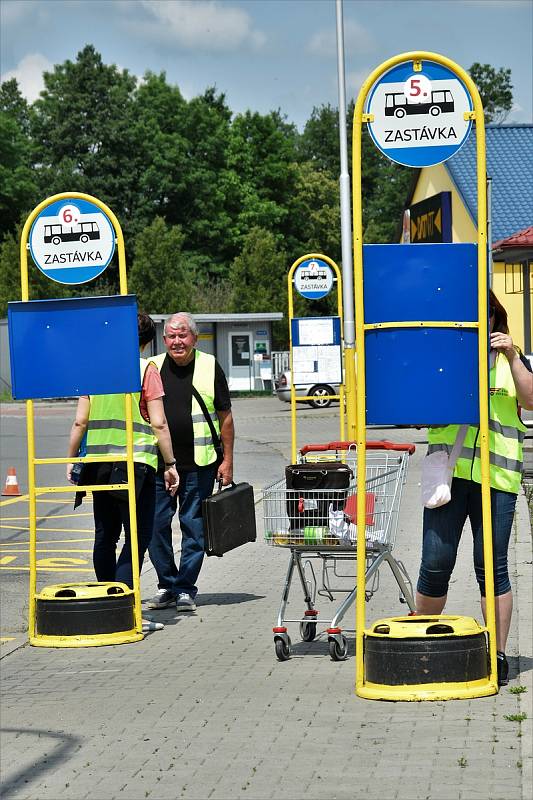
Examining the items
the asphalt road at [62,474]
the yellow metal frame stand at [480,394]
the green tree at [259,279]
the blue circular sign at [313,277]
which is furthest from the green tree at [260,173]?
the yellow metal frame stand at [480,394]

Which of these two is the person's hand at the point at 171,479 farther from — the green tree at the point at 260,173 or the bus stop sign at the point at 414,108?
the green tree at the point at 260,173

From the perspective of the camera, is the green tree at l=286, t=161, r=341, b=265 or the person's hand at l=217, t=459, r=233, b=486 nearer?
the person's hand at l=217, t=459, r=233, b=486

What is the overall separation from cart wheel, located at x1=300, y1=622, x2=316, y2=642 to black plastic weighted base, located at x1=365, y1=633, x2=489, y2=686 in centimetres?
153

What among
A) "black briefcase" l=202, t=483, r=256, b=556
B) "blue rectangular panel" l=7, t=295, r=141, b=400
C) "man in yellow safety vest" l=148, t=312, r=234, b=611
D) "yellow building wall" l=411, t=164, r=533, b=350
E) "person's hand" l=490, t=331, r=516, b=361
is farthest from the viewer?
"yellow building wall" l=411, t=164, r=533, b=350

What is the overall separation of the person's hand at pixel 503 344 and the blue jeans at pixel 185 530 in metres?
3.30

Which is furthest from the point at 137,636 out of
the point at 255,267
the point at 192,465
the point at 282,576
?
the point at 255,267

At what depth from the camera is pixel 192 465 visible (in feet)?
30.2

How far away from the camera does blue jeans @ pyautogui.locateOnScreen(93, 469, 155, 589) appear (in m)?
8.66

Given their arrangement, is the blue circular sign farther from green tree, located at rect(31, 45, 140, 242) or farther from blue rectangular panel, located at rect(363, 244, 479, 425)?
green tree, located at rect(31, 45, 140, 242)

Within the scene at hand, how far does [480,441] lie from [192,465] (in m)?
3.24

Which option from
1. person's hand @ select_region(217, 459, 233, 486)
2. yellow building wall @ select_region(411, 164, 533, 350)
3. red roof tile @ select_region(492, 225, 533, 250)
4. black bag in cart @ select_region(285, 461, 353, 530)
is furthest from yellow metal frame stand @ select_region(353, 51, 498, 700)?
yellow building wall @ select_region(411, 164, 533, 350)

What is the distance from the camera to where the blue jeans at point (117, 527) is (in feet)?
28.4

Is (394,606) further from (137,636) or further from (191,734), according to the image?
(191,734)

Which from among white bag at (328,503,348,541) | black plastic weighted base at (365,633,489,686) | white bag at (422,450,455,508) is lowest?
black plastic weighted base at (365,633,489,686)
